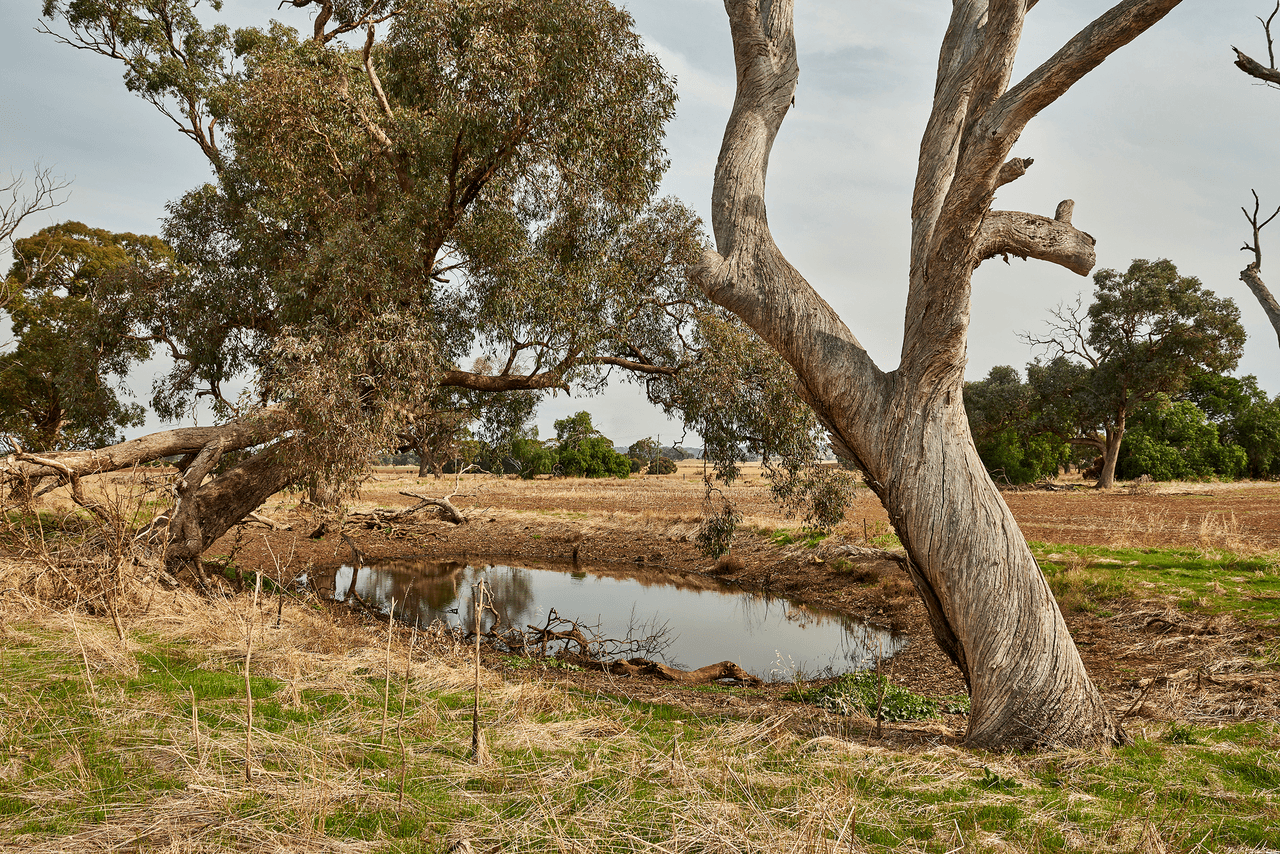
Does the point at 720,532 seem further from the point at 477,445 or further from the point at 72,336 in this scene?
the point at 72,336

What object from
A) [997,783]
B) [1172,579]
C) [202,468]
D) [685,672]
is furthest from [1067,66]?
[202,468]

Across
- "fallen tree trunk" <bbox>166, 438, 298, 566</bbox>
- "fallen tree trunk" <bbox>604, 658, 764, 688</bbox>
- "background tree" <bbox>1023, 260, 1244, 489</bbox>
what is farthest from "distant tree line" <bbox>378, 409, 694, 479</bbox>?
"background tree" <bbox>1023, 260, 1244, 489</bbox>

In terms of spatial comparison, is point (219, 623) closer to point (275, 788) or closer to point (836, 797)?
point (275, 788)

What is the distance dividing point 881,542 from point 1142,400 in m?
23.9

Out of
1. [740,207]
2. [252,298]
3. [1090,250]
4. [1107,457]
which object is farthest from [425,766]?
[1107,457]

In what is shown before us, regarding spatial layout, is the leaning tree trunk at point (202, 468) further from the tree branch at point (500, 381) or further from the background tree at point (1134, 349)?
the background tree at point (1134, 349)

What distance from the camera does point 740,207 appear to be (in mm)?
6102

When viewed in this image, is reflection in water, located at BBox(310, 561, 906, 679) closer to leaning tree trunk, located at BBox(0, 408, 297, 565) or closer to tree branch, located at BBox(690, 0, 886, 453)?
leaning tree trunk, located at BBox(0, 408, 297, 565)

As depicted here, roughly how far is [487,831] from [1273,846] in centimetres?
330

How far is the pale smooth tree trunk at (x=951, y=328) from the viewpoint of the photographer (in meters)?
4.55

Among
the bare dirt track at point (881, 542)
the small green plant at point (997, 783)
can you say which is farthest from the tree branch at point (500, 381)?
the small green plant at point (997, 783)

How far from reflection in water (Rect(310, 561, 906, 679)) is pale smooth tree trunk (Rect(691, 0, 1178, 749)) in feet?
13.1

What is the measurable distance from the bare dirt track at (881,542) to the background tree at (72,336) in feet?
13.9

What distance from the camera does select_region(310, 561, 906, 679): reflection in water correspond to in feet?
31.6
